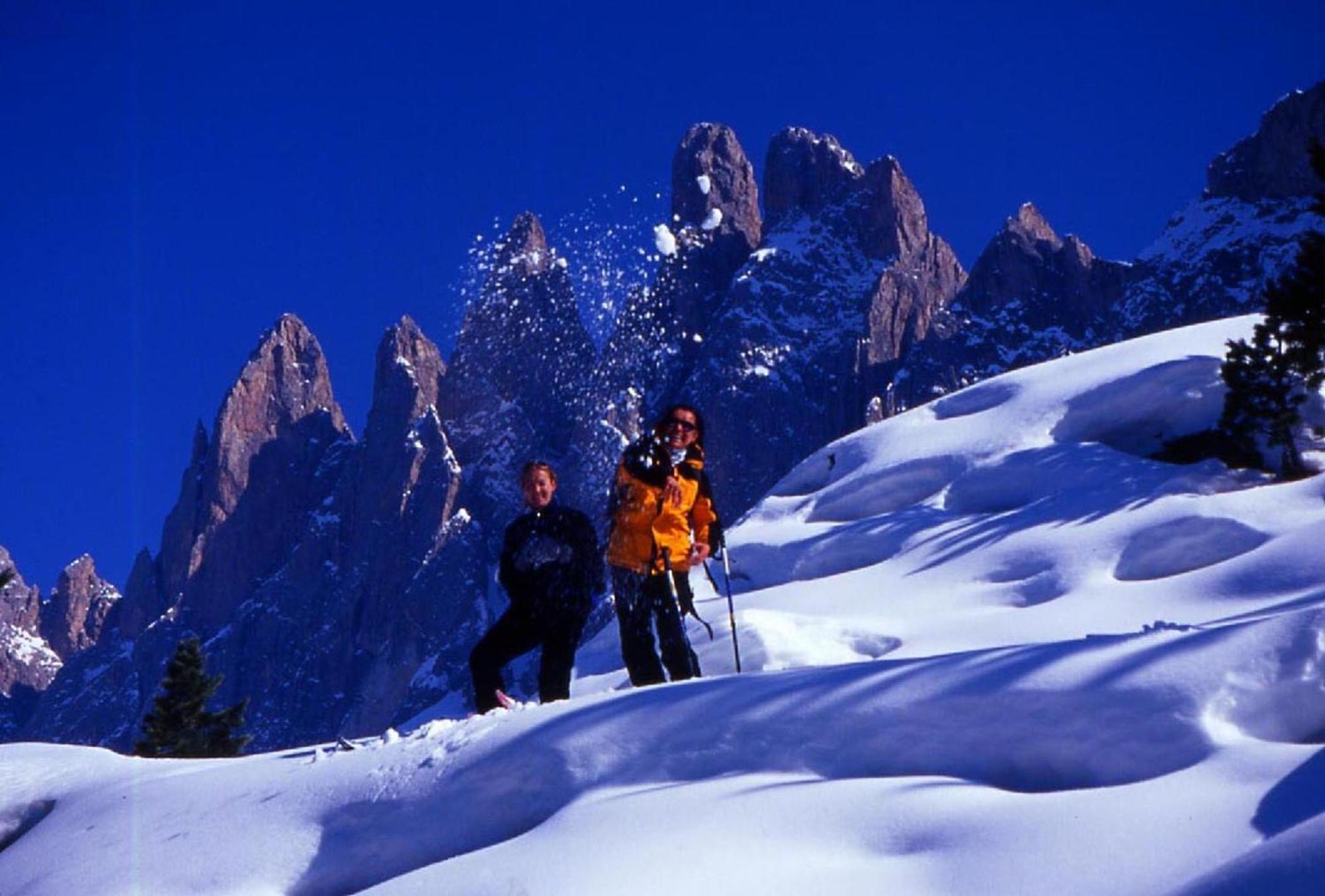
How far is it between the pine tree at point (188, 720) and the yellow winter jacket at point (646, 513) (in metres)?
20.7

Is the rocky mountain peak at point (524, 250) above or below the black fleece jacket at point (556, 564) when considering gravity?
above

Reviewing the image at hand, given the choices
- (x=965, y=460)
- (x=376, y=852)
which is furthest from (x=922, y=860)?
(x=965, y=460)

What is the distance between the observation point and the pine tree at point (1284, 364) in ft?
59.7

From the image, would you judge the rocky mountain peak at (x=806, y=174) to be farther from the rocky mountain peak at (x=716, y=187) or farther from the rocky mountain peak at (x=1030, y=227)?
the rocky mountain peak at (x=1030, y=227)

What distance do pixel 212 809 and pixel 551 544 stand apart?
2.72m

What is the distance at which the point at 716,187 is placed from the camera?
454ft

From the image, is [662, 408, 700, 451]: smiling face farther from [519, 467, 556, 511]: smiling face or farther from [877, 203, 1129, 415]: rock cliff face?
[877, 203, 1129, 415]: rock cliff face

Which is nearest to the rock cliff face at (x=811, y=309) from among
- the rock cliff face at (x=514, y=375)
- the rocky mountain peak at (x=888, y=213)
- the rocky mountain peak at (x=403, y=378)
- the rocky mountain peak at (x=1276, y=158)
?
the rocky mountain peak at (x=888, y=213)

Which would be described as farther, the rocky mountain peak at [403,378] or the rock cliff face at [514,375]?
the rocky mountain peak at [403,378]

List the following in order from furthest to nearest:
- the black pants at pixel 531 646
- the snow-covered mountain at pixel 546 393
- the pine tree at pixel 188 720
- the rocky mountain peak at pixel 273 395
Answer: the rocky mountain peak at pixel 273 395 < the snow-covered mountain at pixel 546 393 < the pine tree at pixel 188 720 < the black pants at pixel 531 646

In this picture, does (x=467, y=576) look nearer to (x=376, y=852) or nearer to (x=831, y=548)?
(x=831, y=548)

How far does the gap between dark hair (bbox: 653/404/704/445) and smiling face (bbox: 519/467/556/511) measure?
729 mm

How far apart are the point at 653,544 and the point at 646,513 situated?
20 centimetres

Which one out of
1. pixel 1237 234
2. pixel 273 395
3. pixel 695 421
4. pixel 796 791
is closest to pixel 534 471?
pixel 695 421
